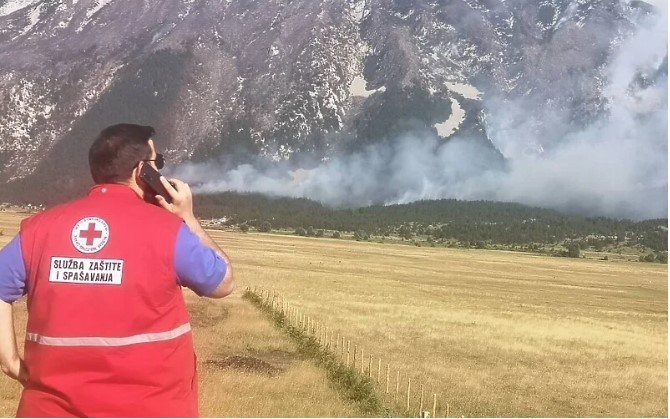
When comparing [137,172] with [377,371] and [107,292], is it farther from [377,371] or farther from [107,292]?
[377,371]

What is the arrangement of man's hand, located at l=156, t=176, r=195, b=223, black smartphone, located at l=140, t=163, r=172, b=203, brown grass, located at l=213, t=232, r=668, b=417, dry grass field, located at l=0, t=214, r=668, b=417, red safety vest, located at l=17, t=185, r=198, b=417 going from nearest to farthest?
red safety vest, located at l=17, t=185, r=198, b=417
black smartphone, located at l=140, t=163, r=172, b=203
man's hand, located at l=156, t=176, r=195, b=223
dry grass field, located at l=0, t=214, r=668, b=417
brown grass, located at l=213, t=232, r=668, b=417

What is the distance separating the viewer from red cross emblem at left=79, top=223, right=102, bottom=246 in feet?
14.1

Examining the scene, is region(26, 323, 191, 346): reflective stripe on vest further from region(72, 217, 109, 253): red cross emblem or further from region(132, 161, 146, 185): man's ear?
region(132, 161, 146, 185): man's ear

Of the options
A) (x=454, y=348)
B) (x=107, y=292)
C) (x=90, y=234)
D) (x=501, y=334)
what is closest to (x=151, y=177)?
(x=90, y=234)

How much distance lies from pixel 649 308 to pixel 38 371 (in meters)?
63.0

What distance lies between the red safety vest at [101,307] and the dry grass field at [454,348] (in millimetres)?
11983

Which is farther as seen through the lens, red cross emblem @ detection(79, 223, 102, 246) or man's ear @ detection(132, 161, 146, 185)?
man's ear @ detection(132, 161, 146, 185)

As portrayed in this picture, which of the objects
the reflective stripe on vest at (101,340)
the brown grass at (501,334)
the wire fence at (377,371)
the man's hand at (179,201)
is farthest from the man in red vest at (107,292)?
the brown grass at (501,334)

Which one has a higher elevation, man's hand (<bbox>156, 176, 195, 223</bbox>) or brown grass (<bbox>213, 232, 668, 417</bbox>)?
man's hand (<bbox>156, 176, 195, 223</bbox>)

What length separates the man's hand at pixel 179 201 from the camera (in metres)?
4.59

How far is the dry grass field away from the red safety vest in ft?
39.3

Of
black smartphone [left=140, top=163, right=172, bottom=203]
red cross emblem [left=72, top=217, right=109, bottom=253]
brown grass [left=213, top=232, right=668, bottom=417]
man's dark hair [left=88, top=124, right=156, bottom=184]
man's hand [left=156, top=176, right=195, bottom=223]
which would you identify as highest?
man's dark hair [left=88, top=124, right=156, bottom=184]

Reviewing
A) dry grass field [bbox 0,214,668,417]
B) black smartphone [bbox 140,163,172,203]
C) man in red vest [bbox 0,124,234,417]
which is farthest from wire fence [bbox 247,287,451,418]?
black smartphone [bbox 140,163,172,203]

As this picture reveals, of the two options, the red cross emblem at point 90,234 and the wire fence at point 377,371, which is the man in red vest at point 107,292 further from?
the wire fence at point 377,371
